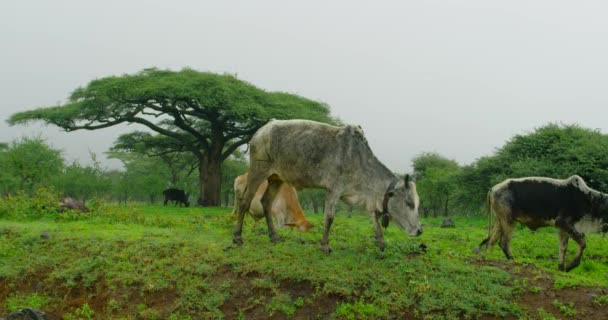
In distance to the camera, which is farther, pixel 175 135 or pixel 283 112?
pixel 175 135

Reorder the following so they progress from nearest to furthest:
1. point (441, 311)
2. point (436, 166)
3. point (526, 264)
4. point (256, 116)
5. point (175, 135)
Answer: point (441, 311)
point (526, 264)
point (256, 116)
point (175, 135)
point (436, 166)

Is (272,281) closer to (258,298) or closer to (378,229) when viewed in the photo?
(258,298)

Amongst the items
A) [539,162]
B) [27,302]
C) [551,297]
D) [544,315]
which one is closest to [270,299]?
[544,315]

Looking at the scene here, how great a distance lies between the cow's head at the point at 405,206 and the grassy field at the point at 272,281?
1.67ft

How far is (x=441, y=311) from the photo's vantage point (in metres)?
6.80

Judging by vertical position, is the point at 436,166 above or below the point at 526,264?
above

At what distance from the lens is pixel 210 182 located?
105 feet

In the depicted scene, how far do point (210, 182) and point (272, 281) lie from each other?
2506 centimetres

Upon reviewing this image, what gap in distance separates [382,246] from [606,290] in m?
3.26

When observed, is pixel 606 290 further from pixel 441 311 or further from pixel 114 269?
pixel 114 269

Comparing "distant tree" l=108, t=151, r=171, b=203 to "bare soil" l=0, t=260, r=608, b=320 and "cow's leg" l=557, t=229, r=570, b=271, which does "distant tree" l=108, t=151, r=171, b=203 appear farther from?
"cow's leg" l=557, t=229, r=570, b=271

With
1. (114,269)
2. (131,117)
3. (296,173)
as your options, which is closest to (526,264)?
(296,173)

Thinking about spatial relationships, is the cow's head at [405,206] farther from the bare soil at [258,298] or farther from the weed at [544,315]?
the weed at [544,315]

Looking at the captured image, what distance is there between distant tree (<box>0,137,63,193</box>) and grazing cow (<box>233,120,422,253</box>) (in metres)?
36.9
